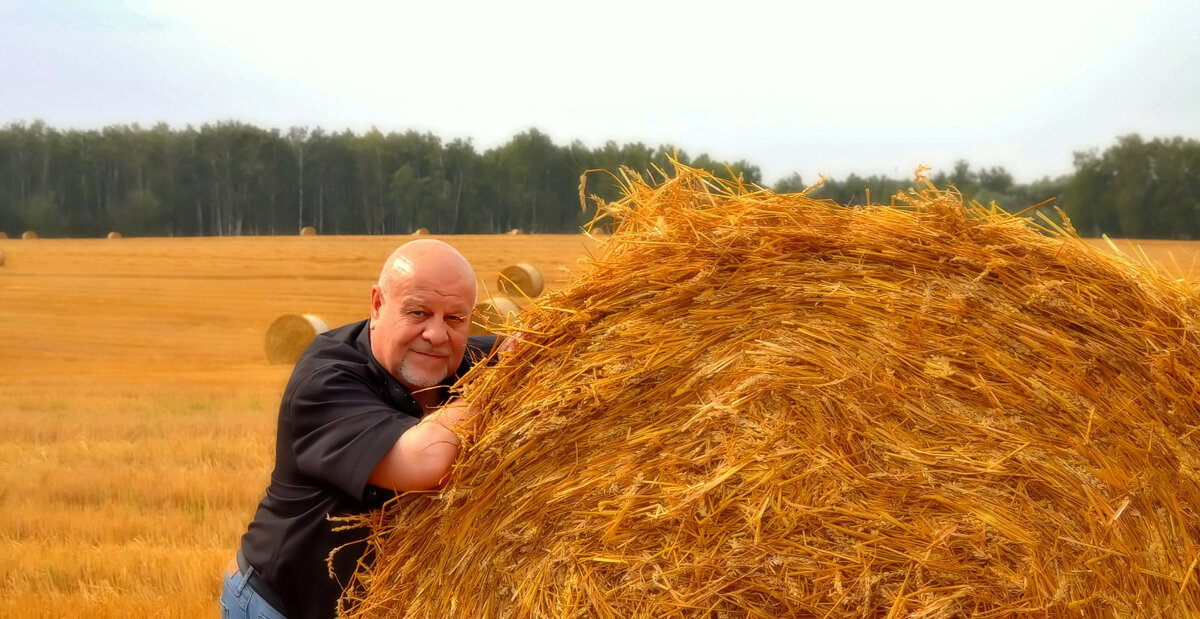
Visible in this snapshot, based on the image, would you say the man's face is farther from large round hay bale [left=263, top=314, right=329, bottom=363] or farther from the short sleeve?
large round hay bale [left=263, top=314, right=329, bottom=363]

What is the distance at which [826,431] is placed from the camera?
2682 millimetres

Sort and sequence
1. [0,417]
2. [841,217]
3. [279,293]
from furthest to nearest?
[279,293], [0,417], [841,217]

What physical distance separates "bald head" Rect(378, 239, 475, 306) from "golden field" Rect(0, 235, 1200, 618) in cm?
31

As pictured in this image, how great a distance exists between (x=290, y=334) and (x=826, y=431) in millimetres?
11158

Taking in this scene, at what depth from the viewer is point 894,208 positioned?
2844 mm

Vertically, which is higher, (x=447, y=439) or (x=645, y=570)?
(x=447, y=439)

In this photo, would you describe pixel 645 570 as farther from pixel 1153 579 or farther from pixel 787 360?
pixel 1153 579

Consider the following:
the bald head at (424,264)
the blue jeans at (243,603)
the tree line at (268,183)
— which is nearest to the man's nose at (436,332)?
the bald head at (424,264)

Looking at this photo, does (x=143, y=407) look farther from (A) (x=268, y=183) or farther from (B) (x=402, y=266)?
(A) (x=268, y=183)

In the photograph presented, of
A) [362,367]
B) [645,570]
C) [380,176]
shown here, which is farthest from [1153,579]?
[380,176]

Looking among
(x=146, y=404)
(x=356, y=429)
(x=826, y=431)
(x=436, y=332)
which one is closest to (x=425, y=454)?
(x=356, y=429)

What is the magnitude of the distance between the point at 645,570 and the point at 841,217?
44.1 inches

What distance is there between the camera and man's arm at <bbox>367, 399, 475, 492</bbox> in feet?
8.79

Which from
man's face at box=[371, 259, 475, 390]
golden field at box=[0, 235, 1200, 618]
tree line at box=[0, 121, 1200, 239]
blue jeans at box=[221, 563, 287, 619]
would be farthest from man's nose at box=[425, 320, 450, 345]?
tree line at box=[0, 121, 1200, 239]
